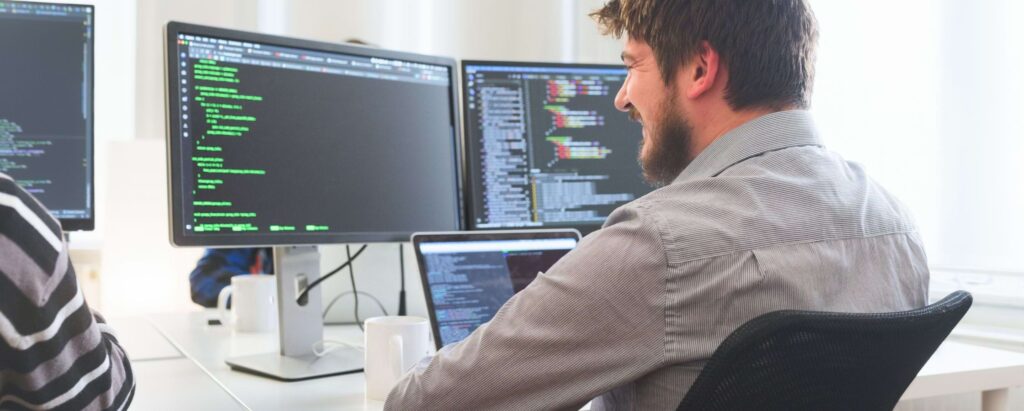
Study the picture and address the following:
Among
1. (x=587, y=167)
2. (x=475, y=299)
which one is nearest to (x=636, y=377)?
(x=475, y=299)

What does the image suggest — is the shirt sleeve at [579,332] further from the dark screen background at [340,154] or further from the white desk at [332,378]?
the dark screen background at [340,154]

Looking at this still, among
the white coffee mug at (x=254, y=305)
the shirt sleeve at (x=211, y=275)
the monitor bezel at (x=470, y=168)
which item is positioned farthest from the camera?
the shirt sleeve at (x=211, y=275)

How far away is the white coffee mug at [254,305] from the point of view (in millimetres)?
1689

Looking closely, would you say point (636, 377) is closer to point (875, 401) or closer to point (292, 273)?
point (875, 401)

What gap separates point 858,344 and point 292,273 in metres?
0.89

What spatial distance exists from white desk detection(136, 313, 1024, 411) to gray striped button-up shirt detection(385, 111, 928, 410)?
0.96 feet

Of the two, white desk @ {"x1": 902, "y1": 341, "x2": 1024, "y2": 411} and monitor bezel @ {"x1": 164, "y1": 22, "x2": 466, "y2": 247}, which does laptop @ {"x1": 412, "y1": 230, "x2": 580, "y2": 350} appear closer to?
monitor bezel @ {"x1": 164, "y1": 22, "x2": 466, "y2": 247}

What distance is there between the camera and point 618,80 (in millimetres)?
1722

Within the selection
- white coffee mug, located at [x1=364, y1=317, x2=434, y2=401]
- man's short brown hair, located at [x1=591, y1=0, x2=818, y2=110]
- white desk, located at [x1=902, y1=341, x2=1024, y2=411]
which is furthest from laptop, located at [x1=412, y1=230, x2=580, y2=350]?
white desk, located at [x1=902, y1=341, x2=1024, y2=411]

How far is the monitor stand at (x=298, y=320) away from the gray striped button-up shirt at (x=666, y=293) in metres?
0.50

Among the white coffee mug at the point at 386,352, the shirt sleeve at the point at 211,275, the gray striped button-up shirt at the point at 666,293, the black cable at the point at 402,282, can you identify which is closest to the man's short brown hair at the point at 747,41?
the gray striped button-up shirt at the point at 666,293

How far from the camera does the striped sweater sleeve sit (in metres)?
0.66

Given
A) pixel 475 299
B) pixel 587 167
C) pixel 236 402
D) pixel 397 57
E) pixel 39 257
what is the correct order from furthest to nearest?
pixel 587 167 → pixel 397 57 → pixel 475 299 → pixel 236 402 → pixel 39 257

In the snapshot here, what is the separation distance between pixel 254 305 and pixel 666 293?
110cm
